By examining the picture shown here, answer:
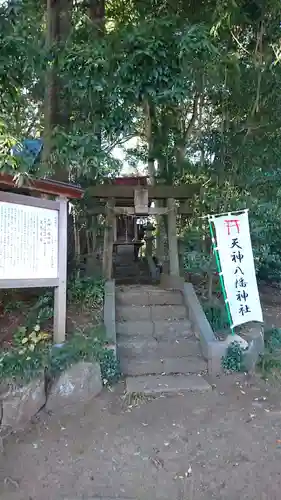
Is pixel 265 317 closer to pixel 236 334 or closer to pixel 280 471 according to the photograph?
pixel 236 334

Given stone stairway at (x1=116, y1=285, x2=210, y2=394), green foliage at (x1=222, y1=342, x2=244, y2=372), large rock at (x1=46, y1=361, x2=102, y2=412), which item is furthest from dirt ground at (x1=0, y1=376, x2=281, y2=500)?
green foliage at (x1=222, y1=342, x2=244, y2=372)

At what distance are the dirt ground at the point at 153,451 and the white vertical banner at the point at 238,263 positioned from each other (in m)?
1.25

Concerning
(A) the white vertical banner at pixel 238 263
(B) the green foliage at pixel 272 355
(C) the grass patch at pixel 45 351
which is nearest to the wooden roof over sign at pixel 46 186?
(C) the grass patch at pixel 45 351

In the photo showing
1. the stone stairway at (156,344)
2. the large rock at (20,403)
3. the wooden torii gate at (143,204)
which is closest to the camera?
the large rock at (20,403)

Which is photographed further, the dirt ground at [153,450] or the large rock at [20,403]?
the large rock at [20,403]

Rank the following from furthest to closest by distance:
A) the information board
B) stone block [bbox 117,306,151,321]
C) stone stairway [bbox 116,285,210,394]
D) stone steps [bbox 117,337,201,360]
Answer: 1. stone block [bbox 117,306,151,321]
2. stone steps [bbox 117,337,201,360]
3. stone stairway [bbox 116,285,210,394]
4. the information board

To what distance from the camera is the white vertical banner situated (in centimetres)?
539

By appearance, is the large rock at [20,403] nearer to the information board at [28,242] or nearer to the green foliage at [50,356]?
the green foliage at [50,356]

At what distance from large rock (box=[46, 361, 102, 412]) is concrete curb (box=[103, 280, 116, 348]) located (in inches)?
23.4

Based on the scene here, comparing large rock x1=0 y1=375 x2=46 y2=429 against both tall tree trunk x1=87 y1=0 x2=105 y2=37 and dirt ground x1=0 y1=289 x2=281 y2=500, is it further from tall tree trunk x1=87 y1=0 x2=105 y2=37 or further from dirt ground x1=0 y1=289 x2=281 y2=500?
tall tree trunk x1=87 y1=0 x2=105 y2=37

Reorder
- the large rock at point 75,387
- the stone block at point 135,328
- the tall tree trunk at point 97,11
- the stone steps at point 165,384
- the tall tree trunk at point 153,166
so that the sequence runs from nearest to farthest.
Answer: the large rock at point 75,387 < the stone steps at point 165,384 < the stone block at point 135,328 < the tall tree trunk at point 97,11 < the tall tree trunk at point 153,166

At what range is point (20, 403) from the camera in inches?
147

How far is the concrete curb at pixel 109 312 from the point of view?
5.02m

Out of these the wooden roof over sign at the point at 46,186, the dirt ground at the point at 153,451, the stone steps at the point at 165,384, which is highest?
the wooden roof over sign at the point at 46,186
